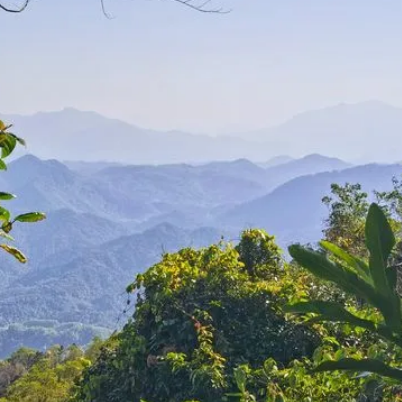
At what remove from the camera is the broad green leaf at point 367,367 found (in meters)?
1.66

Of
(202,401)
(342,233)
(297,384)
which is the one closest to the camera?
(297,384)

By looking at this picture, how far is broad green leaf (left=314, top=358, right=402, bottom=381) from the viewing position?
1663mm

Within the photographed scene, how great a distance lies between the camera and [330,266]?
5.38ft

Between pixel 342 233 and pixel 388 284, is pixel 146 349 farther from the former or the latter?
pixel 342 233

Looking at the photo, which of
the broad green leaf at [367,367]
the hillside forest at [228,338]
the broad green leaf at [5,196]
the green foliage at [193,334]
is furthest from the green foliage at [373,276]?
the green foliage at [193,334]

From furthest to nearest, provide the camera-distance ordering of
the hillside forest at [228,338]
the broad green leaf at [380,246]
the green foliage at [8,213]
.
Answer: the hillside forest at [228,338] → the green foliage at [8,213] → the broad green leaf at [380,246]

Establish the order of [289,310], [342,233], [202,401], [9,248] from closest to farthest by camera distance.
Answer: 1. [289,310]
2. [9,248]
3. [202,401]
4. [342,233]

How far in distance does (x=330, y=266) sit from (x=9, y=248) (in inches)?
37.9

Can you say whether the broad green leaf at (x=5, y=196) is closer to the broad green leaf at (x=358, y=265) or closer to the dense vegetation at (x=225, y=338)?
the broad green leaf at (x=358, y=265)

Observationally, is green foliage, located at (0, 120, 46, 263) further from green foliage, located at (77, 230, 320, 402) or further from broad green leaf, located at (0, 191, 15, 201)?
green foliage, located at (77, 230, 320, 402)

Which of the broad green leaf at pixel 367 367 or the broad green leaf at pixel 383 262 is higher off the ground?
the broad green leaf at pixel 383 262

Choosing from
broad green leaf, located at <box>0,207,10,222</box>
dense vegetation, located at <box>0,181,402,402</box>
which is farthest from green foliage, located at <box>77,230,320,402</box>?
broad green leaf, located at <box>0,207,10,222</box>

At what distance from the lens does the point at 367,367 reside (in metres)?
1.68

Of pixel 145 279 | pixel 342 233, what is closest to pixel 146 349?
pixel 145 279
